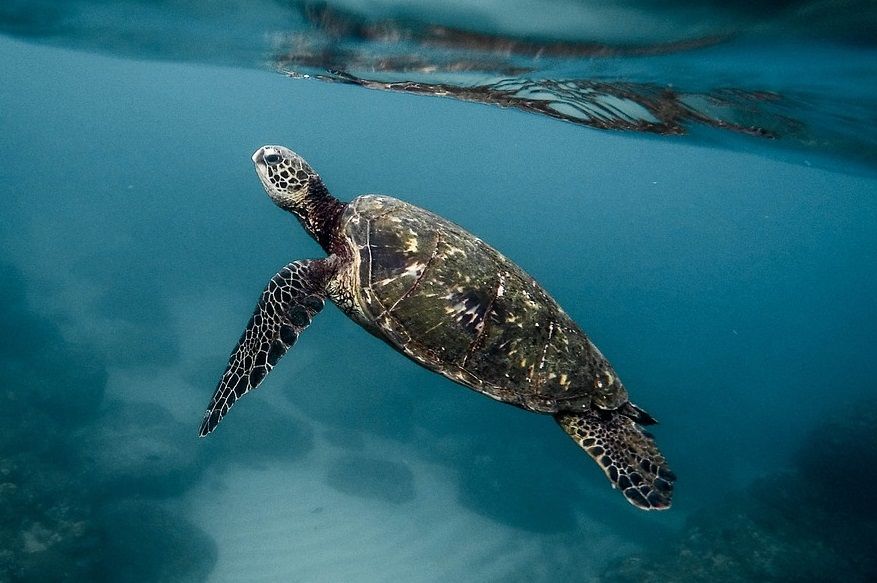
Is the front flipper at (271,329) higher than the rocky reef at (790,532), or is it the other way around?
the front flipper at (271,329)

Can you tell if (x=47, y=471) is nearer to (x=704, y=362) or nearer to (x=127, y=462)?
(x=127, y=462)

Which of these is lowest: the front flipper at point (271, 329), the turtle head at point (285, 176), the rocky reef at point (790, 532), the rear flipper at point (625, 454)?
the rocky reef at point (790, 532)

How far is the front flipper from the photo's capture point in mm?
4332

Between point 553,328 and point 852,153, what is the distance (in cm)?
1534

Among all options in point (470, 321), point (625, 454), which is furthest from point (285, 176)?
point (625, 454)

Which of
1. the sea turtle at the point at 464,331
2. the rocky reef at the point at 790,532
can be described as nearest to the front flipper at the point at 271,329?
the sea turtle at the point at 464,331

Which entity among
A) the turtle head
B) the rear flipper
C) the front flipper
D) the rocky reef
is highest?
the turtle head

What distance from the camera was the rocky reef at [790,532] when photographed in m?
11.1

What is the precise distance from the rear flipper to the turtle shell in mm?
232

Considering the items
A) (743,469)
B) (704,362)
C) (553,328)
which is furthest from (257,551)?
(704,362)

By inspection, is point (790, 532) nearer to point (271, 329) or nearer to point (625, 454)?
point (625, 454)

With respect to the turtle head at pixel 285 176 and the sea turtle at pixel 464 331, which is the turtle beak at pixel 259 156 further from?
the sea turtle at pixel 464 331

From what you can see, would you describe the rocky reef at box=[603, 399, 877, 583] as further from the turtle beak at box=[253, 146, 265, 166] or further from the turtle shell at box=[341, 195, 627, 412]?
the turtle beak at box=[253, 146, 265, 166]

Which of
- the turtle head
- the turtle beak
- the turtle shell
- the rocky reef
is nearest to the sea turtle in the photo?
the turtle shell
